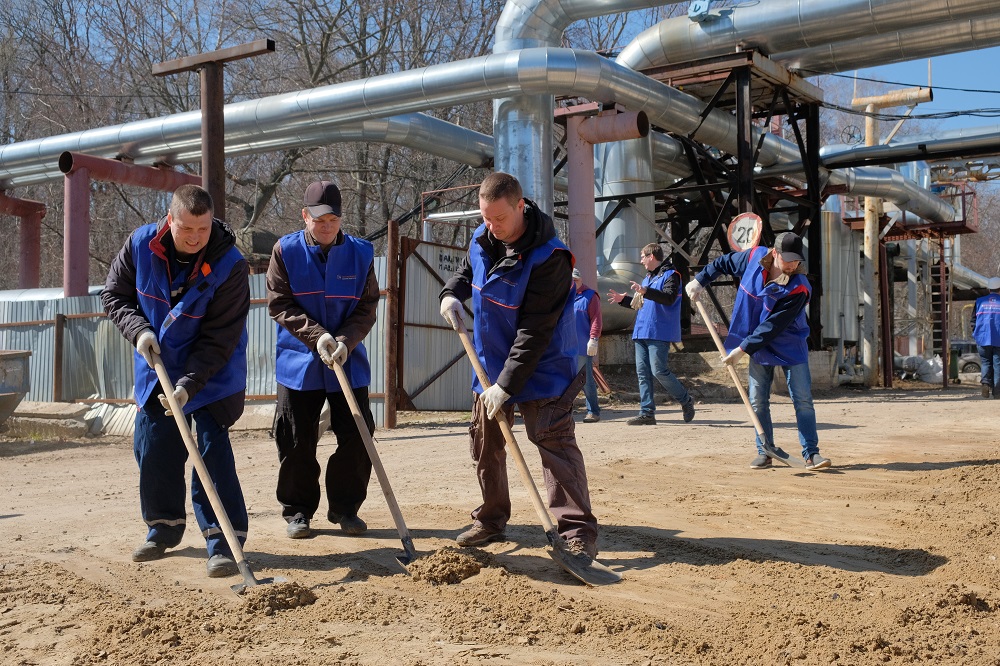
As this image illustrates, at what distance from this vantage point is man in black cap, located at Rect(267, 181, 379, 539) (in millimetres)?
4969

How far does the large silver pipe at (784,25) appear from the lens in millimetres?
12781

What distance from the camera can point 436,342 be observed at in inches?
486

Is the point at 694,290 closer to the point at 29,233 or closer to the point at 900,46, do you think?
the point at 900,46

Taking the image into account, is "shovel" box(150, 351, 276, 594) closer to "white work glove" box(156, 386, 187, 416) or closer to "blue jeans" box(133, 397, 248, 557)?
"white work glove" box(156, 386, 187, 416)

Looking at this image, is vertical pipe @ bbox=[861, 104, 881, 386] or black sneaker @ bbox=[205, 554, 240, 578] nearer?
black sneaker @ bbox=[205, 554, 240, 578]

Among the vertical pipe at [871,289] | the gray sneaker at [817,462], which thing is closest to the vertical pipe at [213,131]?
the gray sneaker at [817,462]

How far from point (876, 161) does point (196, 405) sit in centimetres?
1598

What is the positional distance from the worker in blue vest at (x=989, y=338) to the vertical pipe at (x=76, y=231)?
46.5 ft

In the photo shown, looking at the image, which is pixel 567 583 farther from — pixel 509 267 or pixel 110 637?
pixel 110 637

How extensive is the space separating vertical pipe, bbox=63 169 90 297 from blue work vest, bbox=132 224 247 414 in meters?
11.8

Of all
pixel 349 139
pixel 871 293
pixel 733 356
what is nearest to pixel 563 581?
pixel 733 356

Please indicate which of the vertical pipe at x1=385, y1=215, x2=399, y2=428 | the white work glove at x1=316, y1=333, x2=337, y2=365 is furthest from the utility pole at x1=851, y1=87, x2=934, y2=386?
the white work glove at x1=316, y1=333, x2=337, y2=365

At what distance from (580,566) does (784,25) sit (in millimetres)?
11678

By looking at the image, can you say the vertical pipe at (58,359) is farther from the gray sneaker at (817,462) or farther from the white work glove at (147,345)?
the gray sneaker at (817,462)
